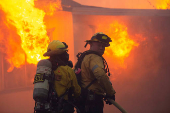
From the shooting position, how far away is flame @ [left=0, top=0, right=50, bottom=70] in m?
8.45

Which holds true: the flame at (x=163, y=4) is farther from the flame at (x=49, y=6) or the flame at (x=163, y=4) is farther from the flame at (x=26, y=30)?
the flame at (x=26, y=30)

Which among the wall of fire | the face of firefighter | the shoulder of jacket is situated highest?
the wall of fire

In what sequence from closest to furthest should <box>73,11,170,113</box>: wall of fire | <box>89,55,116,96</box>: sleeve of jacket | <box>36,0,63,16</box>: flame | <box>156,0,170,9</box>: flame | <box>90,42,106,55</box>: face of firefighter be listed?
<box>89,55,116,96</box>: sleeve of jacket, <box>90,42,106,55</box>: face of firefighter, <box>36,0,63,16</box>: flame, <box>73,11,170,113</box>: wall of fire, <box>156,0,170,9</box>: flame

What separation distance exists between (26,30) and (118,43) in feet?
15.1

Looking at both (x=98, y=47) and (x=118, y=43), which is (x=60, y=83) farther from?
(x=118, y=43)

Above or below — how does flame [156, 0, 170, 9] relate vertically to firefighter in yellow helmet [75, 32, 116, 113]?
above

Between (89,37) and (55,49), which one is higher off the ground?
(89,37)

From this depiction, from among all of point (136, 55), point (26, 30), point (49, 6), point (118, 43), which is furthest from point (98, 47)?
point (136, 55)

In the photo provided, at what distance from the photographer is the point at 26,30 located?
8.68m

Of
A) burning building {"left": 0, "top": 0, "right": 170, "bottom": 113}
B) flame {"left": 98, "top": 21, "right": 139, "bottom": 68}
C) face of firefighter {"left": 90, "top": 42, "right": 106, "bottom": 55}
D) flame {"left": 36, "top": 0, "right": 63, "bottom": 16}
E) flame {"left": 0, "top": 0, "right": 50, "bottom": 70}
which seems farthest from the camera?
flame {"left": 98, "top": 21, "right": 139, "bottom": 68}

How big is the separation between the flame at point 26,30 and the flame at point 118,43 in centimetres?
317

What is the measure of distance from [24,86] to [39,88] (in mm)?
6875

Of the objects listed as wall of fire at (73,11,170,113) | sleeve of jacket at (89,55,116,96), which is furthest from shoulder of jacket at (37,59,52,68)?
wall of fire at (73,11,170,113)

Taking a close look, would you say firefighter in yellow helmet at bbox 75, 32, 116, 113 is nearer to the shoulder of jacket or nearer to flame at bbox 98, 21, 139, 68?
the shoulder of jacket
